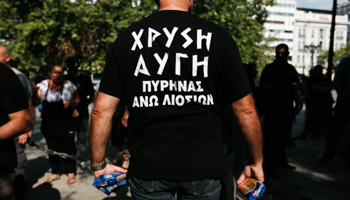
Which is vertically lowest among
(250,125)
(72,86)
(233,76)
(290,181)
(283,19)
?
(290,181)

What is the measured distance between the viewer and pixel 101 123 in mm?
1777

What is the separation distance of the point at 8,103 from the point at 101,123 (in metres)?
1.03

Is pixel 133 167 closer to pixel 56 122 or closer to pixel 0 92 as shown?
pixel 0 92

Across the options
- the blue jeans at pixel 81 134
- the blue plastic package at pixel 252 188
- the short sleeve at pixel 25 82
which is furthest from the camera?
the blue jeans at pixel 81 134

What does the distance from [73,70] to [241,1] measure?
15932mm

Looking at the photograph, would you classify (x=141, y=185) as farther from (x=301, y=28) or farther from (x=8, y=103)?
(x=301, y=28)

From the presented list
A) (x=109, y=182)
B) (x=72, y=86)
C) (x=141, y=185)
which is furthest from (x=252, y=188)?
(x=72, y=86)

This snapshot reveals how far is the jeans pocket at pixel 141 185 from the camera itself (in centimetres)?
161

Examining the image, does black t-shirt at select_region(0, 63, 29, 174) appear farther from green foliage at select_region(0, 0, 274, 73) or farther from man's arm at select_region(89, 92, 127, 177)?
green foliage at select_region(0, 0, 274, 73)

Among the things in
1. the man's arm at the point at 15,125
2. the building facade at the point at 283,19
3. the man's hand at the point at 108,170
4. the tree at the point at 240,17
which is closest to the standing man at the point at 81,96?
the man's arm at the point at 15,125

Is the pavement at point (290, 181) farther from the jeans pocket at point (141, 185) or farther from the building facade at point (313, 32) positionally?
the building facade at point (313, 32)

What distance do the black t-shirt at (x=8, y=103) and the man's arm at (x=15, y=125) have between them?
39 mm

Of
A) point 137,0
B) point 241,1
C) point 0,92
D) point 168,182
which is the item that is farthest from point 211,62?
point 241,1

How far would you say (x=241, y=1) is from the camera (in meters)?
19.4
